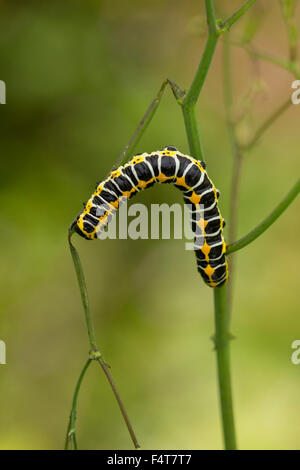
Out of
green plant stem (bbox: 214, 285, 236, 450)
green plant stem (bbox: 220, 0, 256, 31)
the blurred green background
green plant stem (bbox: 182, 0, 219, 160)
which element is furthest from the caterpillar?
the blurred green background

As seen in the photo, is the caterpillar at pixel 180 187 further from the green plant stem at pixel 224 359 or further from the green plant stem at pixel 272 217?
the green plant stem at pixel 272 217

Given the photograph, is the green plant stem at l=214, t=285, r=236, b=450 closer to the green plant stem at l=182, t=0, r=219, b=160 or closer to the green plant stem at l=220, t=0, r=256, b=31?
the green plant stem at l=182, t=0, r=219, b=160

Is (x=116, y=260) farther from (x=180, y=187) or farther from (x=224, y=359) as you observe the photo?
(x=224, y=359)

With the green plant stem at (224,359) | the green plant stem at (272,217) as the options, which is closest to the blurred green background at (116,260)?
the green plant stem at (224,359)

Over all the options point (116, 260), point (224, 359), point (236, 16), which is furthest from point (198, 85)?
point (116, 260)

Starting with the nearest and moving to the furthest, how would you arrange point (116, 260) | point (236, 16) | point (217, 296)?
1. point (236, 16)
2. point (217, 296)
3. point (116, 260)

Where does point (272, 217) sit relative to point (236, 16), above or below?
below
